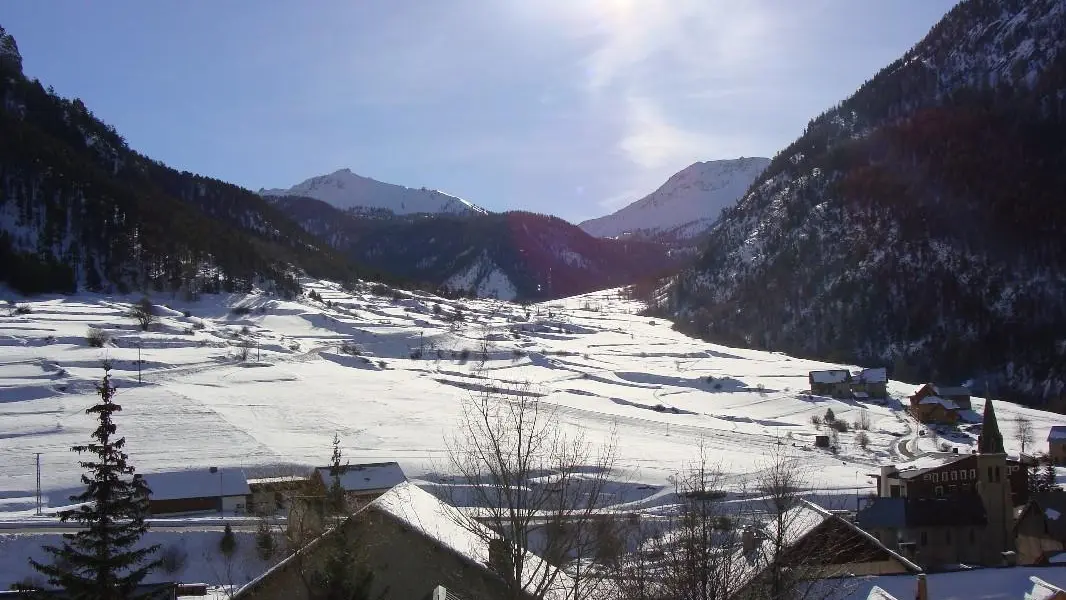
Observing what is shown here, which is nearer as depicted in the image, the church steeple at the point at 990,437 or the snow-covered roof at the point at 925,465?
the church steeple at the point at 990,437

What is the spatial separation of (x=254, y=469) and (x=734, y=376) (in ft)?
219

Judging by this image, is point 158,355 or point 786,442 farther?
point 158,355

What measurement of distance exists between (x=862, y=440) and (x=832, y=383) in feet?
87.3

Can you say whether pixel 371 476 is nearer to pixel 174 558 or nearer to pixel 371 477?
pixel 371 477

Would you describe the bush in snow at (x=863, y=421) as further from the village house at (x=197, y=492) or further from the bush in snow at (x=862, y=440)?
the village house at (x=197, y=492)

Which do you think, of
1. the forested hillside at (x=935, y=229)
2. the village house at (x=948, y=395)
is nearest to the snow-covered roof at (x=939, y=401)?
the village house at (x=948, y=395)

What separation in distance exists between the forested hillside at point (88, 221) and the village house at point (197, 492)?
77805mm

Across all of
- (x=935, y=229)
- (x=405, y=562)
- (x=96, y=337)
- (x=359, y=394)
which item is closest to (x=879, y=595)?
(x=405, y=562)

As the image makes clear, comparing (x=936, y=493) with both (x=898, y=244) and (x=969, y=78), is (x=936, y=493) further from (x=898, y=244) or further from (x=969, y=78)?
(x=969, y=78)

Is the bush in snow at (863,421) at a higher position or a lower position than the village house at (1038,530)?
lower

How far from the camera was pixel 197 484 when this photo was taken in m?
40.3

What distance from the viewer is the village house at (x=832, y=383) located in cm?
8756

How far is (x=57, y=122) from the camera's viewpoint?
153m

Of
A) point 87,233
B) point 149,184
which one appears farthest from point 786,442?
point 149,184
